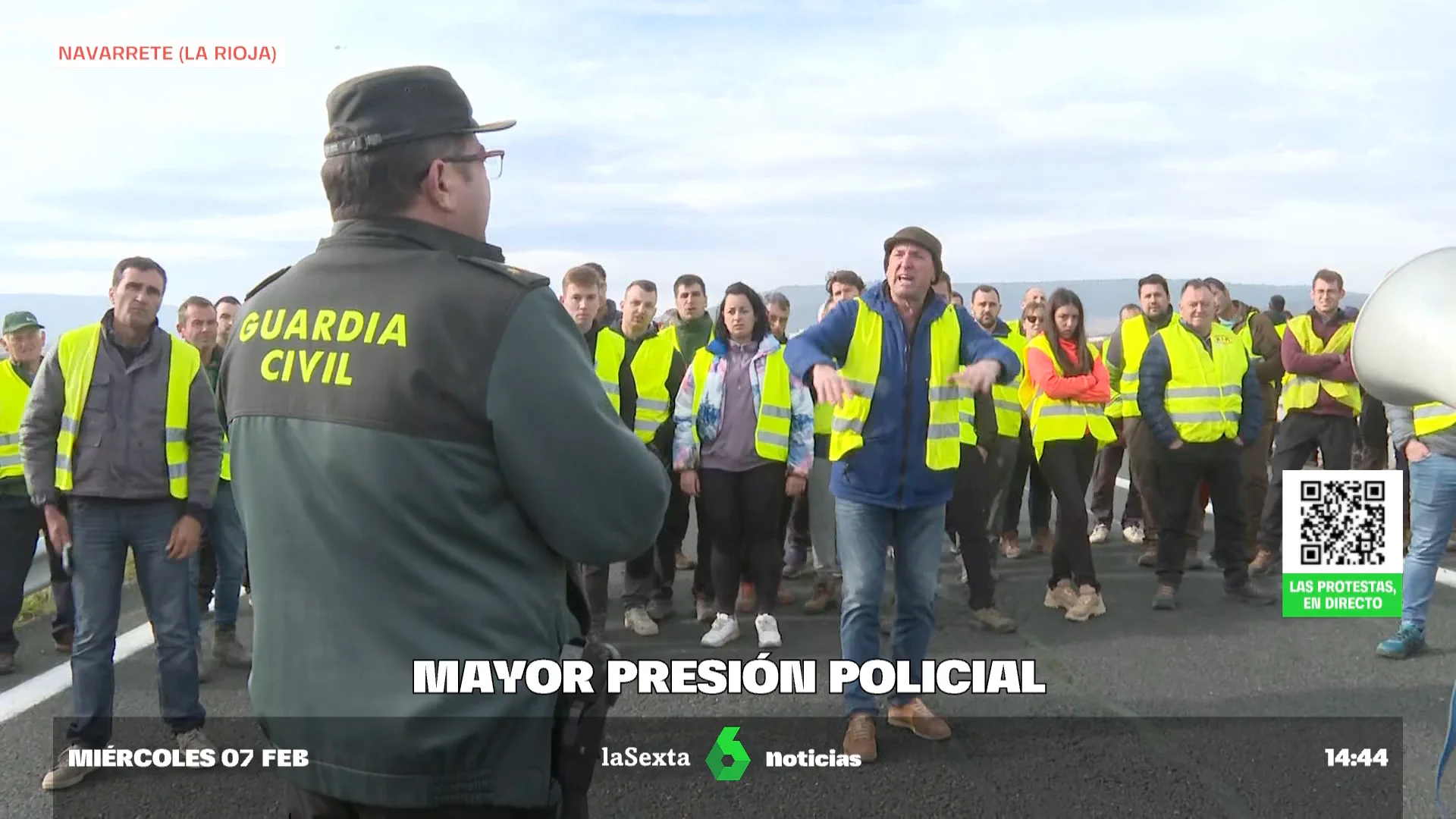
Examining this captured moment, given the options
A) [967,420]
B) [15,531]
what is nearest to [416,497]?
[967,420]

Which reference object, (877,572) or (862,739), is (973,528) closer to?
(877,572)

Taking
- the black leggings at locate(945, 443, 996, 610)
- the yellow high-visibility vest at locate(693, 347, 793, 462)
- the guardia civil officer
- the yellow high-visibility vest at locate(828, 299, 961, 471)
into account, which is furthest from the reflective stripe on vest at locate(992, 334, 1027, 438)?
the guardia civil officer

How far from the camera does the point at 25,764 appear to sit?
4.23 meters

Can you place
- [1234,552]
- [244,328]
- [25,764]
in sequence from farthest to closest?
[1234,552] < [25,764] < [244,328]

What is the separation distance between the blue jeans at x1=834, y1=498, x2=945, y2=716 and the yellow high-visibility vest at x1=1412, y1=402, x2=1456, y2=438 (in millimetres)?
2850

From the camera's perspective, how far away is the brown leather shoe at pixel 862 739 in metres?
4.16

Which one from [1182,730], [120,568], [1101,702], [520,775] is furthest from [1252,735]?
[120,568]

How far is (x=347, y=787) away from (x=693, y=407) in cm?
437

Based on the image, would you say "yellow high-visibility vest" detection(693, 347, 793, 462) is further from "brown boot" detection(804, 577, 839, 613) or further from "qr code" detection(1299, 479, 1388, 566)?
"qr code" detection(1299, 479, 1388, 566)

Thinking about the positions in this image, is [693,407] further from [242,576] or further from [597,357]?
[242,576]

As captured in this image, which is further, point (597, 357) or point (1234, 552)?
point (1234, 552)

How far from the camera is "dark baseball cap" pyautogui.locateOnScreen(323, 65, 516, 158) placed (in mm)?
1786

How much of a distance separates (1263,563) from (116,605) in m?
6.99

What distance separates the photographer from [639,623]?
20.0 feet
